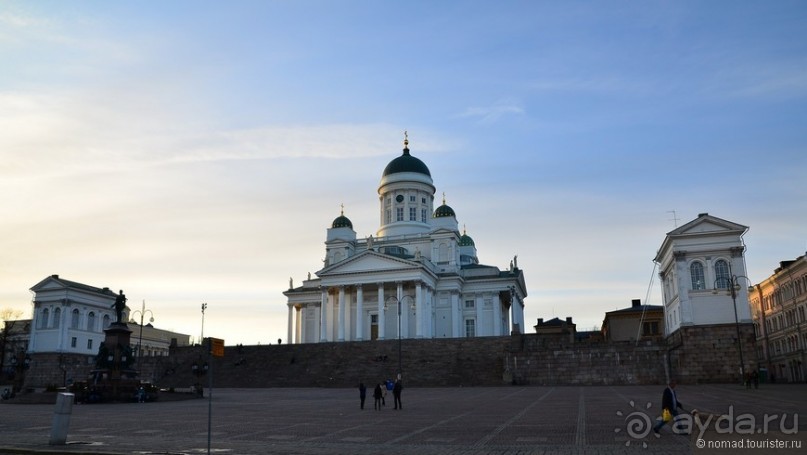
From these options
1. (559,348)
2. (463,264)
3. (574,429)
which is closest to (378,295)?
(463,264)

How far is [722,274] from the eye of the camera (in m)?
55.8

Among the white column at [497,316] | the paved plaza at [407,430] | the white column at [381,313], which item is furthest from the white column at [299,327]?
the paved plaza at [407,430]

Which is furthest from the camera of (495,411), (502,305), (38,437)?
(502,305)

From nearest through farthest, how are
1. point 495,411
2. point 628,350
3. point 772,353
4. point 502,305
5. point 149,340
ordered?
1. point 495,411
2. point 628,350
3. point 772,353
4. point 502,305
5. point 149,340

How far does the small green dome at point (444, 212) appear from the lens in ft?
301

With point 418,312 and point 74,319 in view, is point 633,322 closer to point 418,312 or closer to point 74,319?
point 418,312

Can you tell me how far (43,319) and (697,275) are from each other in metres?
82.4

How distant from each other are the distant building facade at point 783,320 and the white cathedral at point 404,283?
28.9 meters

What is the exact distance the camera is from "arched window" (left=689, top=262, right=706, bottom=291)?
56.2 metres

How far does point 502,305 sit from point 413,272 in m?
17.8

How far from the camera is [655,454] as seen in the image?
46.4 feet

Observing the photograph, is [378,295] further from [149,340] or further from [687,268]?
[149,340]

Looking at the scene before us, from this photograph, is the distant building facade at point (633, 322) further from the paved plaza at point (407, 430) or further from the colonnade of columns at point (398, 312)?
the paved plaza at point (407, 430)

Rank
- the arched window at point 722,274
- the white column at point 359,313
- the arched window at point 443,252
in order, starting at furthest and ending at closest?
the arched window at point 443,252
the white column at point 359,313
the arched window at point 722,274
